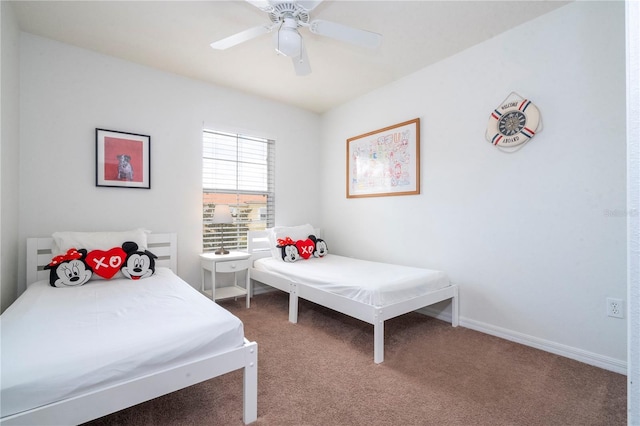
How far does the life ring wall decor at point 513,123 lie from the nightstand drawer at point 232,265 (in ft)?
8.84

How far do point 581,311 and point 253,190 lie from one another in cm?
340

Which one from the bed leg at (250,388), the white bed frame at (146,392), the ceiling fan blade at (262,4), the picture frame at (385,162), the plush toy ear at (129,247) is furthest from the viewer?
the picture frame at (385,162)

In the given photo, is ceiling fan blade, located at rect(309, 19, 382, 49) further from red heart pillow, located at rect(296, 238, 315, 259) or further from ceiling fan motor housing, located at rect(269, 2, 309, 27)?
red heart pillow, located at rect(296, 238, 315, 259)

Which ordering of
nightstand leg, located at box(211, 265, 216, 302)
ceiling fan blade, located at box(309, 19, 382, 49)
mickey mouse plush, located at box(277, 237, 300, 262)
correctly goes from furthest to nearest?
mickey mouse plush, located at box(277, 237, 300, 262)
nightstand leg, located at box(211, 265, 216, 302)
ceiling fan blade, located at box(309, 19, 382, 49)

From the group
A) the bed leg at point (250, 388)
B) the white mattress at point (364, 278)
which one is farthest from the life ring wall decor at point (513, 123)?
the bed leg at point (250, 388)

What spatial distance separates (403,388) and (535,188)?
1.82 m

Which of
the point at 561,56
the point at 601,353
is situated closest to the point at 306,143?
the point at 561,56

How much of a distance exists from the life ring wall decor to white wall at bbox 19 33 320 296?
2.60 metres

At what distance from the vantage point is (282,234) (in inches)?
143

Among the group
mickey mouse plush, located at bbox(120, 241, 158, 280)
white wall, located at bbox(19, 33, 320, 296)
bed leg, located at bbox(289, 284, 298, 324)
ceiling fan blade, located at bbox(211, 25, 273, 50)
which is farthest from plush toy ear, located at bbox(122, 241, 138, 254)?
ceiling fan blade, located at bbox(211, 25, 273, 50)

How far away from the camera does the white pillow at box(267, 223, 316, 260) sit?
139 inches

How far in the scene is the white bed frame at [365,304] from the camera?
2.14m

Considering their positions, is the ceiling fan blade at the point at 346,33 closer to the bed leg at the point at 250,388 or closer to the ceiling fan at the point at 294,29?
the ceiling fan at the point at 294,29

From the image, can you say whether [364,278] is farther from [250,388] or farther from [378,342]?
[250,388]
